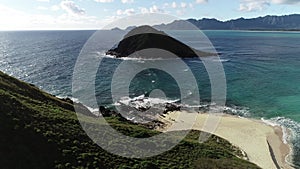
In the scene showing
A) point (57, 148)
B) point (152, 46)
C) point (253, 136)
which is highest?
point (152, 46)

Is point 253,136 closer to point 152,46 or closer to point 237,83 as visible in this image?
point 237,83

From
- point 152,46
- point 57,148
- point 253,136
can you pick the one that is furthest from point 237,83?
point 57,148

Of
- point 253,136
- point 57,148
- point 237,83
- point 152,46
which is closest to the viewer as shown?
point 57,148

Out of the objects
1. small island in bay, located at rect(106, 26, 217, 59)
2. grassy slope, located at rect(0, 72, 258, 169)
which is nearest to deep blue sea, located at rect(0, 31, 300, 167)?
small island in bay, located at rect(106, 26, 217, 59)

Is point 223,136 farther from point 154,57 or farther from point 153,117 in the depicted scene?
point 154,57

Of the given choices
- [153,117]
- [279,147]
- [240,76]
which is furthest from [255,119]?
[240,76]

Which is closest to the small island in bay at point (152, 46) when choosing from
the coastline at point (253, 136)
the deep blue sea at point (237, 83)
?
the deep blue sea at point (237, 83)
